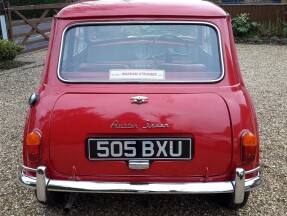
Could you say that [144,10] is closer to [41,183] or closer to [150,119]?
[150,119]

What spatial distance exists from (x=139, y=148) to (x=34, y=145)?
2.40 feet

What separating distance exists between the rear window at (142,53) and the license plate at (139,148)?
0.49 meters

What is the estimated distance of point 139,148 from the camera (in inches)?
115

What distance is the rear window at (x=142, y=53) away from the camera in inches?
127

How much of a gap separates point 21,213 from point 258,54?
1000cm

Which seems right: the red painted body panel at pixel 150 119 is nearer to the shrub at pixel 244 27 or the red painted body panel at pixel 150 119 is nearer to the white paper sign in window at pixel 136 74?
the white paper sign in window at pixel 136 74

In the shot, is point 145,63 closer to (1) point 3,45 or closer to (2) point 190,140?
(2) point 190,140

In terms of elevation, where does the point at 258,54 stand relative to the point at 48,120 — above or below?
below

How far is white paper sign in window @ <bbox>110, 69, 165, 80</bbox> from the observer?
3.18 meters

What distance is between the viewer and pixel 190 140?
290 cm

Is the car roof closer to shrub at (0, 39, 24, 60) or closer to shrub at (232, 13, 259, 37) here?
shrub at (0, 39, 24, 60)

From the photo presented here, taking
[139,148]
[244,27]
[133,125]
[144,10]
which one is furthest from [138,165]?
[244,27]

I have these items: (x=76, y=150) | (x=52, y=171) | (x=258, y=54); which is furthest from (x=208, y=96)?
(x=258, y=54)

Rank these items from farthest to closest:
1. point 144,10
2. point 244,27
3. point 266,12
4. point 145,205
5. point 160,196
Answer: point 266,12
point 244,27
point 160,196
point 145,205
point 144,10
